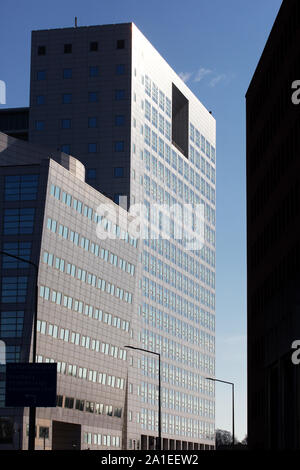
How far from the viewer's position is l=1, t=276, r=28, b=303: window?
11694 centimetres

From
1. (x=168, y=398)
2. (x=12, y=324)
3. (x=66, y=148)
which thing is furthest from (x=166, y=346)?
(x=12, y=324)

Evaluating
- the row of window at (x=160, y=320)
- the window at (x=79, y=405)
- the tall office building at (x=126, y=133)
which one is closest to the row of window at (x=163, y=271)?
the tall office building at (x=126, y=133)

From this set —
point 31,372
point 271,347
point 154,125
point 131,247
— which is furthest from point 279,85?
point 154,125

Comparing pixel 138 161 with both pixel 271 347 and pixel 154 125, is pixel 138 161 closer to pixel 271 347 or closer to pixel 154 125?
pixel 154 125

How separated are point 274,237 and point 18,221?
38.8 m

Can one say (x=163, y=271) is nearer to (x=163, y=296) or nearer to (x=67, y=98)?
(x=163, y=296)

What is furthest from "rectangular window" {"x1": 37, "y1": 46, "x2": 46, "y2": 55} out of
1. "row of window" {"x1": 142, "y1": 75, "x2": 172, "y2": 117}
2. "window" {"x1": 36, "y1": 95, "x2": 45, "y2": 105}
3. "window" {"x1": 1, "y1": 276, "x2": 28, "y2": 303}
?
"window" {"x1": 1, "y1": 276, "x2": 28, "y2": 303}

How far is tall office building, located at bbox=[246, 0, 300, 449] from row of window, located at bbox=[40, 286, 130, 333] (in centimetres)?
2745

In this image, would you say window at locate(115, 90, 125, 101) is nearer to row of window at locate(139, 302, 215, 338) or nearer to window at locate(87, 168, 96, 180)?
window at locate(87, 168, 96, 180)

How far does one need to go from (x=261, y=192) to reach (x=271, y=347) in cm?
3004

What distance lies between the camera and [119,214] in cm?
14362

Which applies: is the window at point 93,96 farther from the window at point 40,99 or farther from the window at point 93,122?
the window at point 40,99

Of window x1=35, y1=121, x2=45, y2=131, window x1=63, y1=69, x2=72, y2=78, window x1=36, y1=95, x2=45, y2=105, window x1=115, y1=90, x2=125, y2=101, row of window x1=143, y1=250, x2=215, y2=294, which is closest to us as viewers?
window x1=115, y1=90, x2=125, y2=101

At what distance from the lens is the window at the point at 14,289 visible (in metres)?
117
